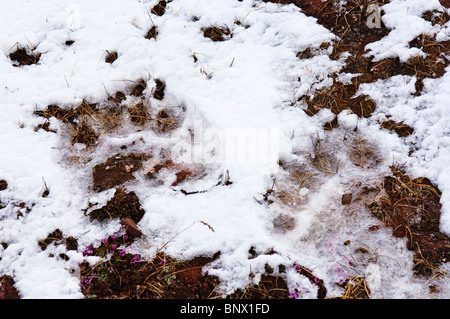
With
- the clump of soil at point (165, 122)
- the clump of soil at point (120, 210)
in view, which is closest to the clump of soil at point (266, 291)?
the clump of soil at point (120, 210)

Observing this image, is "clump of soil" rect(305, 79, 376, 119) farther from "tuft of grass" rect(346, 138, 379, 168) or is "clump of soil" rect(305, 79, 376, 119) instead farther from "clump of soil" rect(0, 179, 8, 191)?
"clump of soil" rect(0, 179, 8, 191)

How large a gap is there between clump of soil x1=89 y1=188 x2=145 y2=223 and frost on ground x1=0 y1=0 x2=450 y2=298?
17 mm

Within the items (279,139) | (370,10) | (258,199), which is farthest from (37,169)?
(370,10)

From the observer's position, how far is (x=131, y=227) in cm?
309

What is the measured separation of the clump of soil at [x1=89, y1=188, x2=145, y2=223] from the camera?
326 centimetres

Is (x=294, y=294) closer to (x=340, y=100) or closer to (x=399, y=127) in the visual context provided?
(x=399, y=127)

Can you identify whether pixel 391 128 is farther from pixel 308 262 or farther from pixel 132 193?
pixel 132 193

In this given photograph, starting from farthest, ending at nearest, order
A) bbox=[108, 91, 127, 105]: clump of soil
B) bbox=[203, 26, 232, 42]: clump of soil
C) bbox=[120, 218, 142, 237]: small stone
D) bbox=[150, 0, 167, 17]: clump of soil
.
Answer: bbox=[150, 0, 167, 17]: clump of soil, bbox=[203, 26, 232, 42]: clump of soil, bbox=[108, 91, 127, 105]: clump of soil, bbox=[120, 218, 142, 237]: small stone

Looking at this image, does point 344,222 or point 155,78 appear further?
point 155,78

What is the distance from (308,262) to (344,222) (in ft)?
1.85

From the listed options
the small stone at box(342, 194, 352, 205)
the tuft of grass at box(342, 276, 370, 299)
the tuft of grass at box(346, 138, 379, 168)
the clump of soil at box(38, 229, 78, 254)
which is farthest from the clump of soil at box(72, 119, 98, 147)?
the tuft of grass at box(342, 276, 370, 299)

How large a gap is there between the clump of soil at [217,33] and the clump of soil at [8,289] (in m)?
3.78

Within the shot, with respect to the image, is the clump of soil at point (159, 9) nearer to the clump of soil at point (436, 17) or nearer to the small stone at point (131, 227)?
the small stone at point (131, 227)
